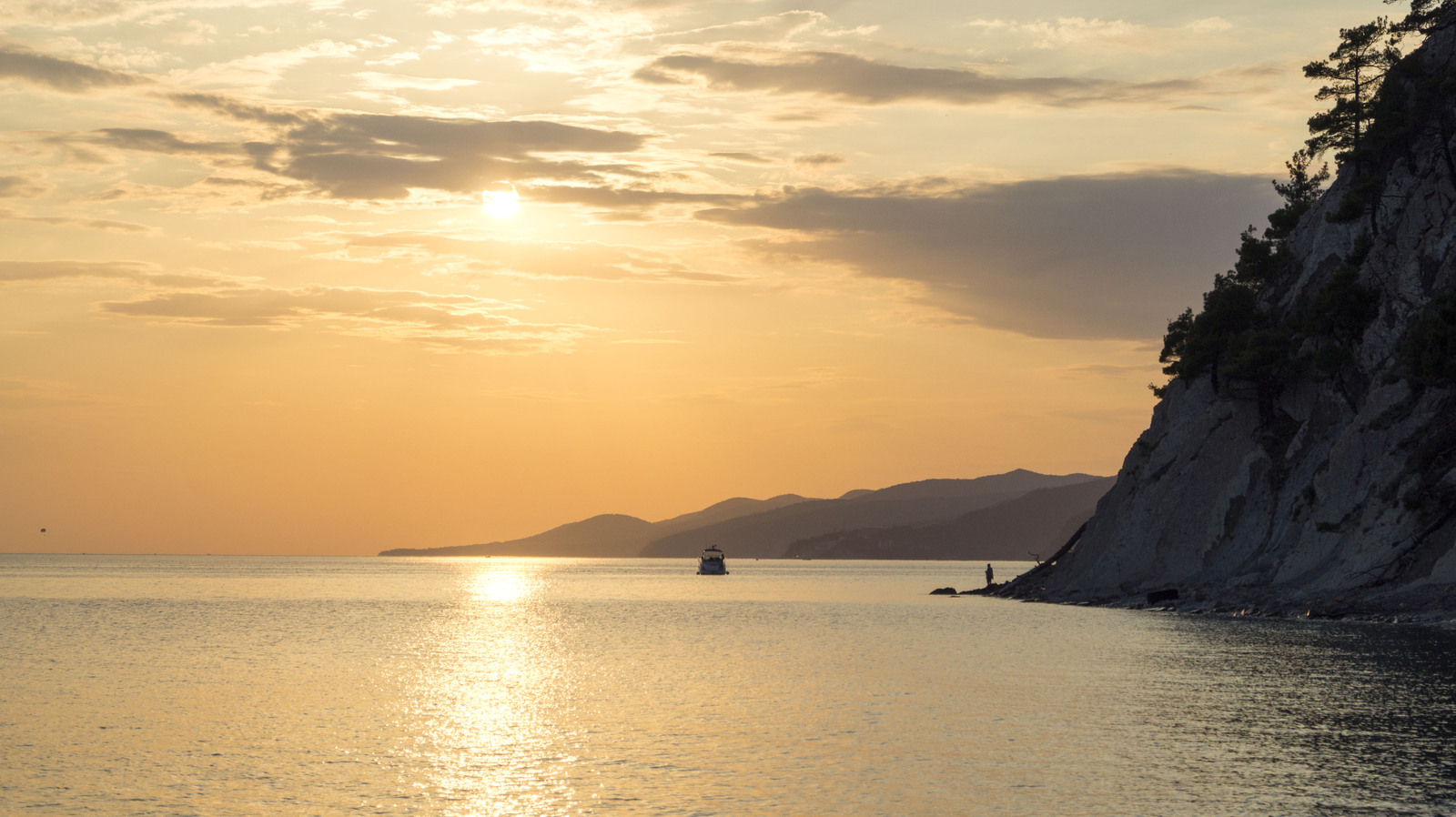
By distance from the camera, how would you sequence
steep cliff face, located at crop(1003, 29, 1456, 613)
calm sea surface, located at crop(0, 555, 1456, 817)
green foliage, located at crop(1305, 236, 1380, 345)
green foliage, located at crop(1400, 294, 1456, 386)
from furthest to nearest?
green foliage, located at crop(1305, 236, 1380, 345)
steep cliff face, located at crop(1003, 29, 1456, 613)
green foliage, located at crop(1400, 294, 1456, 386)
calm sea surface, located at crop(0, 555, 1456, 817)

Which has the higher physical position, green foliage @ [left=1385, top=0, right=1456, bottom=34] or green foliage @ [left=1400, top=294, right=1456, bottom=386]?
green foliage @ [left=1385, top=0, right=1456, bottom=34]

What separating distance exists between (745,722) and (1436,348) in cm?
5479

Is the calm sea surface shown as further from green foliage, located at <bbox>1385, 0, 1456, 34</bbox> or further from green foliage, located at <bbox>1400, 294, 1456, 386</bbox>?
green foliage, located at <bbox>1385, 0, 1456, 34</bbox>

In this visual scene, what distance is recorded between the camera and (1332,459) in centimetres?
8344

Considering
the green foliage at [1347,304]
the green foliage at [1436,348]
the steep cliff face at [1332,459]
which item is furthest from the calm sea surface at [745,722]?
the green foliage at [1347,304]

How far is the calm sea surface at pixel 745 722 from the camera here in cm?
2766

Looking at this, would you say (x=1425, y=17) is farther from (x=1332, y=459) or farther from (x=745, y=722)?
(x=745, y=722)

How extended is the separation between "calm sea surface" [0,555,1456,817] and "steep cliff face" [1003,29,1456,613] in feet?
23.6

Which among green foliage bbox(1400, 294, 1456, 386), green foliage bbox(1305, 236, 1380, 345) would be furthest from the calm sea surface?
green foliage bbox(1305, 236, 1380, 345)

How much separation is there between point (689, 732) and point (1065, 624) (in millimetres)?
52306

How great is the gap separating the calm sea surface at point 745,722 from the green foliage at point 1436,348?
15811mm

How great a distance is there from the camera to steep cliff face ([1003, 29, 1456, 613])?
75.2m

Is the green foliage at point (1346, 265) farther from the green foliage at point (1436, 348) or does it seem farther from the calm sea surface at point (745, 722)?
the calm sea surface at point (745, 722)

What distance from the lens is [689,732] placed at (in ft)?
123
